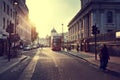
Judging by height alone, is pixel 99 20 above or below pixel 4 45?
above

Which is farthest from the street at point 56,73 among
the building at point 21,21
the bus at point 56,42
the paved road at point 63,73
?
the bus at point 56,42

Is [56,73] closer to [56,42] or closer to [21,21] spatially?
[56,42]

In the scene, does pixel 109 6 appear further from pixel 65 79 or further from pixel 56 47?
pixel 65 79

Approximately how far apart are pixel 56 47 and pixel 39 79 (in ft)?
196

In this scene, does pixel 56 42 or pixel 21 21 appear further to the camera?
pixel 21 21

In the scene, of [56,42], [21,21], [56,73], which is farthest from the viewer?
[21,21]

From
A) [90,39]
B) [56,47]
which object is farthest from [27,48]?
[90,39]

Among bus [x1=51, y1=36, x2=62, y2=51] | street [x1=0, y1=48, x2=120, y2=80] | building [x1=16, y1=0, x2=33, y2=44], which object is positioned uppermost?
building [x1=16, y1=0, x2=33, y2=44]

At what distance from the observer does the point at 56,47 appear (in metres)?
74.2

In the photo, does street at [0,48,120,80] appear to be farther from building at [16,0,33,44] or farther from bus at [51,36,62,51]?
bus at [51,36,62,51]

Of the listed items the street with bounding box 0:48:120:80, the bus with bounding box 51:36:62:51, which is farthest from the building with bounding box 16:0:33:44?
the street with bounding box 0:48:120:80

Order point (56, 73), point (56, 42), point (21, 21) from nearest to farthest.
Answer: point (56, 73) → point (56, 42) → point (21, 21)

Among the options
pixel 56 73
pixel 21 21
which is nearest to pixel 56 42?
pixel 21 21

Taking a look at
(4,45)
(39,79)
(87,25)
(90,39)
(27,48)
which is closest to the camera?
(39,79)
